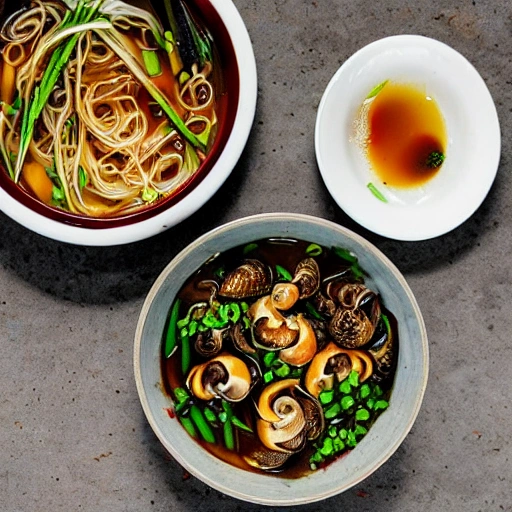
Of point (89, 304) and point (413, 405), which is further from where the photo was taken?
point (89, 304)

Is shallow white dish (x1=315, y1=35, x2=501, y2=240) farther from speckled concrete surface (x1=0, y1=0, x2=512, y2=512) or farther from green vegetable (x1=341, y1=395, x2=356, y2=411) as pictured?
green vegetable (x1=341, y1=395, x2=356, y2=411)

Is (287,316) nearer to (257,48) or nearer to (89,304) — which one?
(89,304)

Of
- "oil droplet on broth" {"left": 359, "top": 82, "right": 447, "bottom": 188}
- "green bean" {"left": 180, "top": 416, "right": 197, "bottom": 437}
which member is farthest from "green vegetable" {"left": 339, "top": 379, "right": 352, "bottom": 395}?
"oil droplet on broth" {"left": 359, "top": 82, "right": 447, "bottom": 188}

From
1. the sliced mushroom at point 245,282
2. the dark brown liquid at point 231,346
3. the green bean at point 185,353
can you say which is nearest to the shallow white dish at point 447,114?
the dark brown liquid at point 231,346

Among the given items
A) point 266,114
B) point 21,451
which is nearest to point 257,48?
point 266,114

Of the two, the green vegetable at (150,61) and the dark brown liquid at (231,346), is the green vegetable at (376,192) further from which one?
the green vegetable at (150,61)

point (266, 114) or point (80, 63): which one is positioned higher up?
point (80, 63)
